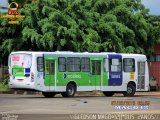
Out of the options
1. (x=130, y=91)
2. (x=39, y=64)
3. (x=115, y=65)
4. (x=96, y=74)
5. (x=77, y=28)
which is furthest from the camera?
(x=77, y=28)

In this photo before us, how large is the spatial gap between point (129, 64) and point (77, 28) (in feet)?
24.9

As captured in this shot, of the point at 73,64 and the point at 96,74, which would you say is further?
the point at 96,74

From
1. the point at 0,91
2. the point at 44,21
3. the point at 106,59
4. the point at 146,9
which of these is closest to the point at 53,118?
the point at 106,59

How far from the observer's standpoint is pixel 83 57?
29984mm

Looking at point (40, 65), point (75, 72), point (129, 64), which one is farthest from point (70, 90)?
point (129, 64)

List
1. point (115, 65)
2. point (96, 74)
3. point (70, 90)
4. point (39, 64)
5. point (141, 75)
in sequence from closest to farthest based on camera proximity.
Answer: point (39, 64)
point (70, 90)
point (96, 74)
point (115, 65)
point (141, 75)

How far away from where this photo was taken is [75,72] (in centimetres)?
2958

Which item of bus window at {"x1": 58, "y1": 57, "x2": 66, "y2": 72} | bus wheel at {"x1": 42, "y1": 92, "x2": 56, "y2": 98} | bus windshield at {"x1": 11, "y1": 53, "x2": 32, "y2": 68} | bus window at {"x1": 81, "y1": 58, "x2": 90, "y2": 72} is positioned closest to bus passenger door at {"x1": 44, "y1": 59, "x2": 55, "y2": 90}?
bus window at {"x1": 58, "y1": 57, "x2": 66, "y2": 72}

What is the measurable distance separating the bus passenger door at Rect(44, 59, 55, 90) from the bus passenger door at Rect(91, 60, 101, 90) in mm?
2974

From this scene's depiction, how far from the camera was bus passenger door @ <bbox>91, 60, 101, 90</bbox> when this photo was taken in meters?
30.6

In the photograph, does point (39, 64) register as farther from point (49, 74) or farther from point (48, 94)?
point (48, 94)

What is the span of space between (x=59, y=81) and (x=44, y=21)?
10.1 meters

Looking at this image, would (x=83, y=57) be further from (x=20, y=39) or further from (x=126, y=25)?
(x=126, y=25)

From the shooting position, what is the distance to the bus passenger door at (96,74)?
30.6m
